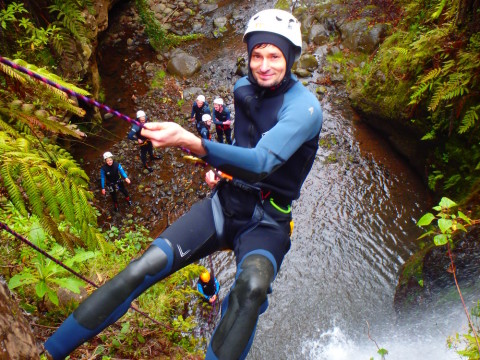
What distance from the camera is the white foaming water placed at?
17.1 feet

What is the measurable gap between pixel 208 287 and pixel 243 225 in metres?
3.39

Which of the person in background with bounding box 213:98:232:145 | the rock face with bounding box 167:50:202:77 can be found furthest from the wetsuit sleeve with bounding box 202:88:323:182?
the rock face with bounding box 167:50:202:77

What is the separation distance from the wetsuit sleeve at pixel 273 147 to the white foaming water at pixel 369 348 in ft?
13.2

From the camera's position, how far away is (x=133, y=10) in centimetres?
1688

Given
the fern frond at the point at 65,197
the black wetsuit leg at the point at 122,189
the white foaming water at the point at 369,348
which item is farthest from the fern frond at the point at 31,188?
the black wetsuit leg at the point at 122,189

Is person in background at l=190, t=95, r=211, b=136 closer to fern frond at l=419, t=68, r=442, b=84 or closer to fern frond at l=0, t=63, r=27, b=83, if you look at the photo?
→ fern frond at l=419, t=68, r=442, b=84

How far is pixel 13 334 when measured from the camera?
211cm

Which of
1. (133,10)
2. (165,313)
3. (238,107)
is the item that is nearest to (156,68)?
(133,10)

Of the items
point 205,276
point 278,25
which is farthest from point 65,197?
point 205,276

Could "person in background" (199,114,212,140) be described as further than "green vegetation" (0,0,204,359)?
Yes

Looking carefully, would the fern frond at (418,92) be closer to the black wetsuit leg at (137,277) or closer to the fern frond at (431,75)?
the fern frond at (431,75)

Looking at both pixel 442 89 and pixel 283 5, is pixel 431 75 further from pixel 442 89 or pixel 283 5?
pixel 283 5

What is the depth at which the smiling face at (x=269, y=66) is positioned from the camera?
3.14 metres

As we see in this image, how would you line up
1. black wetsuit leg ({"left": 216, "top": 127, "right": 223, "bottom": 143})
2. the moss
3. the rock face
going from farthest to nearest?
the moss, the rock face, black wetsuit leg ({"left": 216, "top": 127, "right": 223, "bottom": 143})
